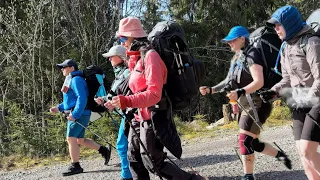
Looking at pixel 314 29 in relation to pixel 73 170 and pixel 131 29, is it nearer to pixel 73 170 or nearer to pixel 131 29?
pixel 131 29

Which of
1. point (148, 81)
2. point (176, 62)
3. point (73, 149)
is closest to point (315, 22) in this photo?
point (176, 62)

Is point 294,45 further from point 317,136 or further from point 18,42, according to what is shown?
point 18,42

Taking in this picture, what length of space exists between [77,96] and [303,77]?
3702mm

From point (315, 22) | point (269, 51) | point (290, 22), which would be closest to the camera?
point (290, 22)

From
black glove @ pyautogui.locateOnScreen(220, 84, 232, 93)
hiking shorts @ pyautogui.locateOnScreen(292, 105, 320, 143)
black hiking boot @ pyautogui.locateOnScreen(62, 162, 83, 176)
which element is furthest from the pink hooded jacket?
black hiking boot @ pyautogui.locateOnScreen(62, 162, 83, 176)

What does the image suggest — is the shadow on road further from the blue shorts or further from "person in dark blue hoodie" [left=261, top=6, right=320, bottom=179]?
the blue shorts

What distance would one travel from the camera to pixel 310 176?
3645mm

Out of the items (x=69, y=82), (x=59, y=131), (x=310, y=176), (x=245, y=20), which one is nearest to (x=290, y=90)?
(x=310, y=176)

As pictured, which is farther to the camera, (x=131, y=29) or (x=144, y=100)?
(x=131, y=29)

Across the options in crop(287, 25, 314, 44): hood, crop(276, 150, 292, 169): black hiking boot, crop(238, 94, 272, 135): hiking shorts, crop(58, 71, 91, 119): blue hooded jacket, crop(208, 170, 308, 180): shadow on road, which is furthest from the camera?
crop(58, 71, 91, 119): blue hooded jacket

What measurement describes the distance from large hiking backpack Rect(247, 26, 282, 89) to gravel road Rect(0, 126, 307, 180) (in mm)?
1402

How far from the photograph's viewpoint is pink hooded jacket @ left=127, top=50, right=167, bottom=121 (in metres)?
3.38

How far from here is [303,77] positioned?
3.46 metres

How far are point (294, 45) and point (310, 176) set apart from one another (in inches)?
50.7
